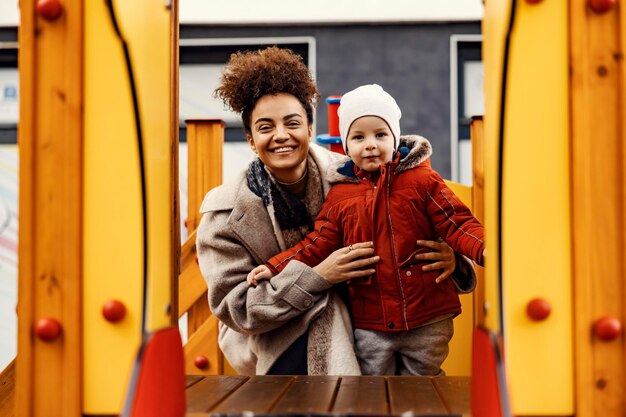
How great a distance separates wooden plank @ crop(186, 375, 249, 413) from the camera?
5.25 feet

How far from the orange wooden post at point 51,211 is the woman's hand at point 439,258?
112 cm

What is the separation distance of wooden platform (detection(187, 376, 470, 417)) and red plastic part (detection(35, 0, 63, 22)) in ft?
2.71

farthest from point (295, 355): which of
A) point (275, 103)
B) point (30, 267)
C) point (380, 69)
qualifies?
point (380, 69)

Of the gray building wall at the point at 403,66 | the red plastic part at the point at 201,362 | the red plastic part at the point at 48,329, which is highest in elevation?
the gray building wall at the point at 403,66

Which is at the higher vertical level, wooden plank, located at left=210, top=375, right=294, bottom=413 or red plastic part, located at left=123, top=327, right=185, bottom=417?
red plastic part, located at left=123, top=327, right=185, bottom=417

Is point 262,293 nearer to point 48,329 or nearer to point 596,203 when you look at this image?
point 48,329

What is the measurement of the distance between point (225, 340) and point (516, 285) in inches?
59.9

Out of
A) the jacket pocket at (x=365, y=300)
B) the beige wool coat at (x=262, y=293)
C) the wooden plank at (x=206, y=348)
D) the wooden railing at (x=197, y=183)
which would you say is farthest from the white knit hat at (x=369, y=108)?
the wooden plank at (x=206, y=348)

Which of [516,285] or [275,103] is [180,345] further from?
[275,103]

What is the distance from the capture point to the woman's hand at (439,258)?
2113 mm

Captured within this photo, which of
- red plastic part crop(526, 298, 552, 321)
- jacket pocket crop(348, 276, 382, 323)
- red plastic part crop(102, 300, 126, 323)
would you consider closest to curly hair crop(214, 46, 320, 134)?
jacket pocket crop(348, 276, 382, 323)

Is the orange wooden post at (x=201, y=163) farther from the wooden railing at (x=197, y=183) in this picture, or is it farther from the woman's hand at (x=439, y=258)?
the woman's hand at (x=439, y=258)

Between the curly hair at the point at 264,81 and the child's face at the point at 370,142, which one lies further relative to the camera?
the curly hair at the point at 264,81

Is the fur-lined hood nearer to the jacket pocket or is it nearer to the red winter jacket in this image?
the red winter jacket
